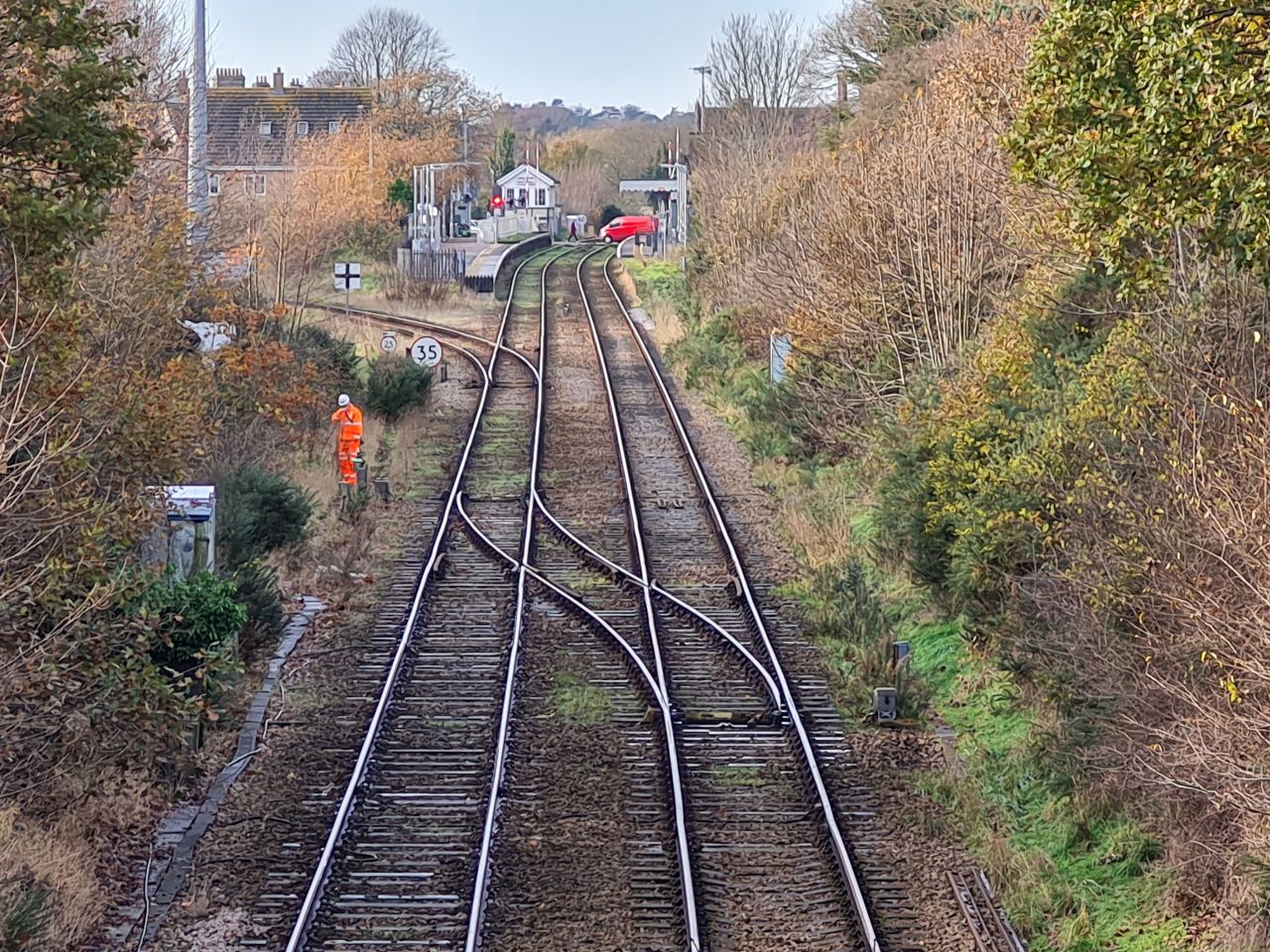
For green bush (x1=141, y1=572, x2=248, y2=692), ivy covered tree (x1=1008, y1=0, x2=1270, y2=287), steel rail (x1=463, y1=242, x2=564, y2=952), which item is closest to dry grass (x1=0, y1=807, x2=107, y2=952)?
green bush (x1=141, y1=572, x2=248, y2=692)

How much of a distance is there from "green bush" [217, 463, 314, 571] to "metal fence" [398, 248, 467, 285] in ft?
106

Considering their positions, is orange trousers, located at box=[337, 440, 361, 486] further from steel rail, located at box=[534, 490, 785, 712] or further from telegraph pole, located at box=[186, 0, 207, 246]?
telegraph pole, located at box=[186, 0, 207, 246]

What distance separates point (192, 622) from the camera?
472 inches

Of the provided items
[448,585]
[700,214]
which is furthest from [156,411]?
[700,214]

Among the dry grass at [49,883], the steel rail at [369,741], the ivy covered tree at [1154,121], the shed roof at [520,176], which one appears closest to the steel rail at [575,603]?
the steel rail at [369,741]

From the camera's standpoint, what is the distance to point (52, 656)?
9.45 m

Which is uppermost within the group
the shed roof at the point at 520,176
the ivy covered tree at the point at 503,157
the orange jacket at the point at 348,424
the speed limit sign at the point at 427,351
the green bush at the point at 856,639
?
the ivy covered tree at the point at 503,157

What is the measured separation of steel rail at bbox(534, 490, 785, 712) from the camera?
44.2ft

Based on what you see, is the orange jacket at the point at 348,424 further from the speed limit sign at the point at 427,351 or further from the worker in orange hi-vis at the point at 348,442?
the speed limit sign at the point at 427,351

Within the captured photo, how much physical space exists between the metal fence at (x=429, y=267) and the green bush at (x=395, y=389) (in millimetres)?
21726

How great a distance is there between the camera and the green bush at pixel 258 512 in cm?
1620

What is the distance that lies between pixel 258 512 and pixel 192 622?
5121 mm

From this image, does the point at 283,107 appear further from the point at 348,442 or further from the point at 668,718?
the point at 668,718

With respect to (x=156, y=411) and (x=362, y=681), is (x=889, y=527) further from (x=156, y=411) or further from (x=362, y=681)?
(x=156, y=411)
